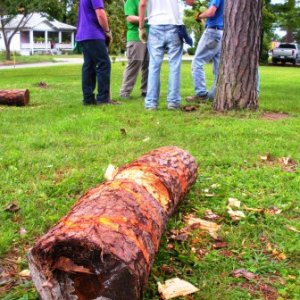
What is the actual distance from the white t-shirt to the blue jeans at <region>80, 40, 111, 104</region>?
86cm

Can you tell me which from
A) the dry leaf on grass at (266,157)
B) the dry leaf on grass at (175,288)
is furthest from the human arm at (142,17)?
the dry leaf on grass at (175,288)

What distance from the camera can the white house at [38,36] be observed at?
55188mm

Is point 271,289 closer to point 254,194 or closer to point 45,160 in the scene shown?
point 254,194

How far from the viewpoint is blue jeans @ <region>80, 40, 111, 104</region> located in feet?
24.1

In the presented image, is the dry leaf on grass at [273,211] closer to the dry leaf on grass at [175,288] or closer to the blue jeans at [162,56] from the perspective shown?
the dry leaf on grass at [175,288]

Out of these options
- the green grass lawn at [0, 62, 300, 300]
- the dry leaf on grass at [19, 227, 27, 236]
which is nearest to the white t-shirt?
the green grass lawn at [0, 62, 300, 300]

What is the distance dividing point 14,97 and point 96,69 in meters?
1.40

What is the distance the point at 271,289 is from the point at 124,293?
0.82 metres

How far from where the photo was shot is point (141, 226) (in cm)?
237

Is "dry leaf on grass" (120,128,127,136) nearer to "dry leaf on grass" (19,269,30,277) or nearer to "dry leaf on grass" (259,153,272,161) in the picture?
"dry leaf on grass" (259,153,272,161)

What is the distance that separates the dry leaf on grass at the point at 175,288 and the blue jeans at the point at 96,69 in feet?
17.3

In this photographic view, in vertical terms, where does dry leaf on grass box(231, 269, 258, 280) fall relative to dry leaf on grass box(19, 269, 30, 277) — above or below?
above

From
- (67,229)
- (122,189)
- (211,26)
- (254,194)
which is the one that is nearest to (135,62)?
(211,26)

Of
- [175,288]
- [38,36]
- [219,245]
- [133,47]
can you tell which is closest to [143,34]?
[133,47]
